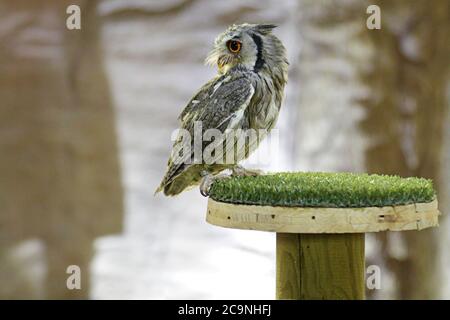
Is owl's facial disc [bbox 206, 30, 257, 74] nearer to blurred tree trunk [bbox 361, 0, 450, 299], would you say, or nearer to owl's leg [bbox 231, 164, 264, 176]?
owl's leg [bbox 231, 164, 264, 176]

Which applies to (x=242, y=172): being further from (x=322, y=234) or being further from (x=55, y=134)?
(x=55, y=134)

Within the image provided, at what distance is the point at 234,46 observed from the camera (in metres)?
2.12

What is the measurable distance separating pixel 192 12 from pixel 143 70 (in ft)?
0.96

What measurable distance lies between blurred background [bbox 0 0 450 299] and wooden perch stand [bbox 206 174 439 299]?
1153 millimetres

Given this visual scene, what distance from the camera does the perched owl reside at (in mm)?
2064

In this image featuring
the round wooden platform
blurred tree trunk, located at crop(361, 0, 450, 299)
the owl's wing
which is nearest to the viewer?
the round wooden platform

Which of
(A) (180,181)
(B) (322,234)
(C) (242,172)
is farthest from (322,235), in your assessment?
(A) (180,181)

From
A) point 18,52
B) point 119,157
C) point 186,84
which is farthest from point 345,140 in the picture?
point 18,52

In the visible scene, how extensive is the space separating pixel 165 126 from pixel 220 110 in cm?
105

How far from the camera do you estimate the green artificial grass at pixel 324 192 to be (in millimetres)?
1816

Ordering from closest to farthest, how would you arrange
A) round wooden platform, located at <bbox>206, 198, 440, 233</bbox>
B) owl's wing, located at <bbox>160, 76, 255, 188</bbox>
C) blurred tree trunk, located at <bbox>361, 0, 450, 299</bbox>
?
1. round wooden platform, located at <bbox>206, 198, 440, 233</bbox>
2. owl's wing, located at <bbox>160, 76, 255, 188</bbox>
3. blurred tree trunk, located at <bbox>361, 0, 450, 299</bbox>

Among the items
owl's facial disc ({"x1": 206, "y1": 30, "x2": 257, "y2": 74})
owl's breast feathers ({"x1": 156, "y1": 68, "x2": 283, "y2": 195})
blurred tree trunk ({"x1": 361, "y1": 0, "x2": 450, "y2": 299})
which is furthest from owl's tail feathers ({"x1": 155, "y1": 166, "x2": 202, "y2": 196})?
blurred tree trunk ({"x1": 361, "y1": 0, "x2": 450, "y2": 299})

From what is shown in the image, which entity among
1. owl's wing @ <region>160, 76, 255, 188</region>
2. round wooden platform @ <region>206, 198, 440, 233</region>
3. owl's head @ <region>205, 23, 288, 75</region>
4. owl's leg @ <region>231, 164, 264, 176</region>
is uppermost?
owl's head @ <region>205, 23, 288, 75</region>

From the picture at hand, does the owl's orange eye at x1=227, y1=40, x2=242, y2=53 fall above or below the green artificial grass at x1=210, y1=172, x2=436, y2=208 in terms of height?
above
